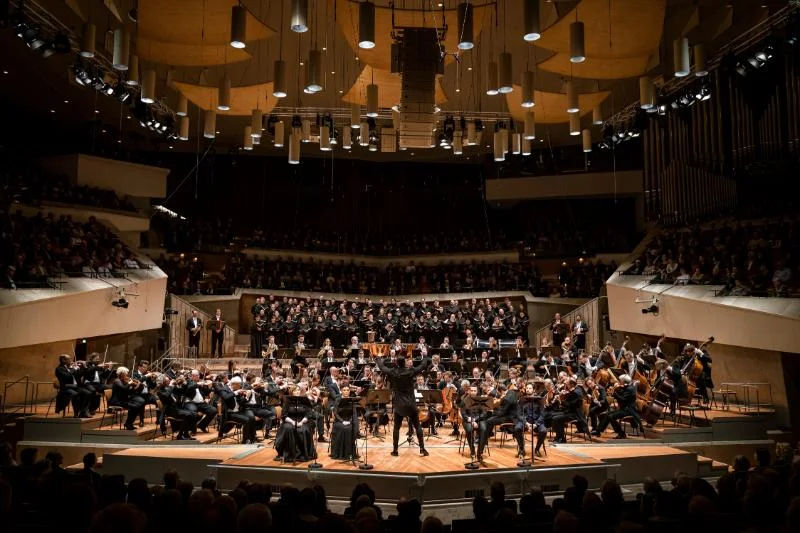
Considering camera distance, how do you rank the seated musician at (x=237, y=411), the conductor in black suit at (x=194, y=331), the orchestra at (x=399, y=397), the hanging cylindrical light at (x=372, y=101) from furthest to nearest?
the conductor in black suit at (x=194, y=331) < the hanging cylindrical light at (x=372, y=101) < the seated musician at (x=237, y=411) < the orchestra at (x=399, y=397)

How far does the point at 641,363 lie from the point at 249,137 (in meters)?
10.4

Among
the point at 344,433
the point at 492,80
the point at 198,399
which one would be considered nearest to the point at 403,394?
the point at 344,433

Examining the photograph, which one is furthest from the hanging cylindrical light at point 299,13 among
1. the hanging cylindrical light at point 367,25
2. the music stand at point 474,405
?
the music stand at point 474,405

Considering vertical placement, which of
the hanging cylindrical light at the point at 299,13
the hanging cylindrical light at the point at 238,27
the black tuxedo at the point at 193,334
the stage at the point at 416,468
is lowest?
the stage at the point at 416,468

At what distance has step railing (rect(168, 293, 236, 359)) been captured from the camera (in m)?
19.3

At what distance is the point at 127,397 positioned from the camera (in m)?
11.3

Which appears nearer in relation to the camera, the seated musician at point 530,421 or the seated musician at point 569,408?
the seated musician at point 530,421

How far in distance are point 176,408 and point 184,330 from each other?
9.30 meters

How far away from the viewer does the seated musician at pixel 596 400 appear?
11.3 metres

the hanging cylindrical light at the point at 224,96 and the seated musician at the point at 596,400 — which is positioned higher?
the hanging cylindrical light at the point at 224,96

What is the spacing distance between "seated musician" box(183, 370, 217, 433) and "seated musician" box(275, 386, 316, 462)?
2.46 metres

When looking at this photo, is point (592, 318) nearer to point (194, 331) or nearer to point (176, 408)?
point (194, 331)

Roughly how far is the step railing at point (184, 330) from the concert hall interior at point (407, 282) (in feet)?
0.37

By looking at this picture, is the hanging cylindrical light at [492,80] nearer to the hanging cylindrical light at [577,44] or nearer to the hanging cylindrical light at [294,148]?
the hanging cylindrical light at [577,44]
